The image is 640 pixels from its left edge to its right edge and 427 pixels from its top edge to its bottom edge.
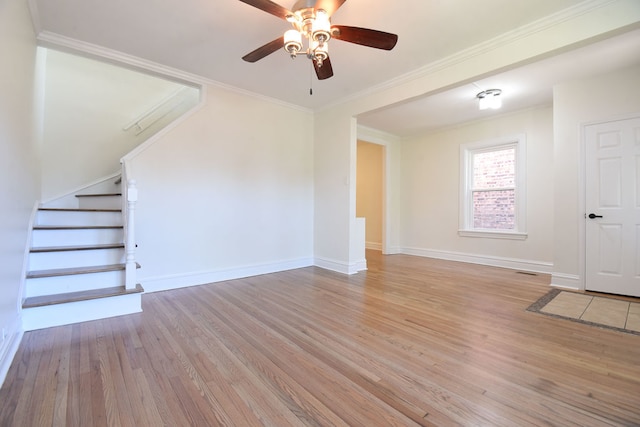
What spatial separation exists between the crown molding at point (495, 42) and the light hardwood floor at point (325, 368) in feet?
8.59

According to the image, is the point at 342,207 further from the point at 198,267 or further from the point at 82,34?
the point at 82,34

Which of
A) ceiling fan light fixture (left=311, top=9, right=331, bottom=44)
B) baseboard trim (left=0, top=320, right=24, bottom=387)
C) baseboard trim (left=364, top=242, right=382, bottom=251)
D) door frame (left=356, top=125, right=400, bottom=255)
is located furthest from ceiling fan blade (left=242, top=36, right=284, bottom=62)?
baseboard trim (left=364, top=242, right=382, bottom=251)

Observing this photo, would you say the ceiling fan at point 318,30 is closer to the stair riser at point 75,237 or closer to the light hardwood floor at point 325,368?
the light hardwood floor at point 325,368

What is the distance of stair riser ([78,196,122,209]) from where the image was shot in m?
3.78

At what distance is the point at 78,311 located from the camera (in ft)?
8.05

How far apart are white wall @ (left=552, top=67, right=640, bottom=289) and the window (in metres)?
1.02

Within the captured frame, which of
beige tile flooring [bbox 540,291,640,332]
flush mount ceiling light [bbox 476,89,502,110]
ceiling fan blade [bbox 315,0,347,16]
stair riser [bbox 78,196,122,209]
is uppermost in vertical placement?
flush mount ceiling light [bbox 476,89,502,110]

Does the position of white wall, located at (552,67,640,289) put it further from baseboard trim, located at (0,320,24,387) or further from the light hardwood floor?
baseboard trim, located at (0,320,24,387)

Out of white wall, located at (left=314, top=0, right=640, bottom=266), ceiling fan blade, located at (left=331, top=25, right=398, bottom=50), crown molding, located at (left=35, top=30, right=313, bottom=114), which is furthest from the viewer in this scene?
crown molding, located at (left=35, top=30, right=313, bottom=114)

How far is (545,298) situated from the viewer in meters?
3.15

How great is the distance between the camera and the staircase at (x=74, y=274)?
7.82 feet

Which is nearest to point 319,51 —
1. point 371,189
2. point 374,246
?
point 371,189

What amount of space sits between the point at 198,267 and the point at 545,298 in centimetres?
420

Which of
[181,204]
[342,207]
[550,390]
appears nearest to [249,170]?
[181,204]
